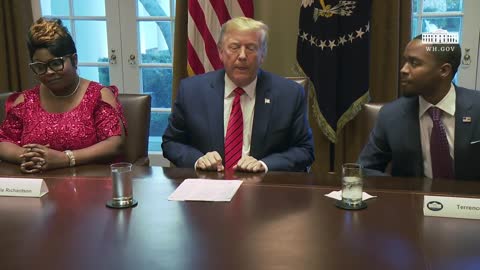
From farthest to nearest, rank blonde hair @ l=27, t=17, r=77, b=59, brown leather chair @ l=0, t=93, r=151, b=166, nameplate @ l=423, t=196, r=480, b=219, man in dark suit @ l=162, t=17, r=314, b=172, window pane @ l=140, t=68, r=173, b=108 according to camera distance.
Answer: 1. window pane @ l=140, t=68, r=173, b=108
2. brown leather chair @ l=0, t=93, r=151, b=166
3. man in dark suit @ l=162, t=17, r=314, b=172
4. blonde hair @ l=27, t=17, r=77, b=59
5. nameplate @ l=423, t=196, r=480, b=219

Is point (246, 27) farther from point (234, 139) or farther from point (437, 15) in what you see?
point (437, 15)

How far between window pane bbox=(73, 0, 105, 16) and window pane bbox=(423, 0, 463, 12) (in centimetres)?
225

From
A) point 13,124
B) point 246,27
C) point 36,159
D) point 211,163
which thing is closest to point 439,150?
point 211,163

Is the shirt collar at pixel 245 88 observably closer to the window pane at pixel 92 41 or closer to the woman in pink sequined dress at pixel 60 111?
the woman in pink sequined dress at pixel 60 111

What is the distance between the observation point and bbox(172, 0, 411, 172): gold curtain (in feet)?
9.93

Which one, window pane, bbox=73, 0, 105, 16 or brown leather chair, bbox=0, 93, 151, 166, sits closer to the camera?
brown leather chair, bbox=0, 93, 151, 166

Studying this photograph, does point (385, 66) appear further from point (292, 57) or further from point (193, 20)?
point (193, 20)

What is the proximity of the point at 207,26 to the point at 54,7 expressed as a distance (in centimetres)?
131

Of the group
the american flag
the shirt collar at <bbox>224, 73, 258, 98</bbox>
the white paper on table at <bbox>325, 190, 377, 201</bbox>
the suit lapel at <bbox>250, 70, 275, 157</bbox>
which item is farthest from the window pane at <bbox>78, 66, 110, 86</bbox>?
the white paper on table at <bbox>325, 190, 377, 201</bbox>

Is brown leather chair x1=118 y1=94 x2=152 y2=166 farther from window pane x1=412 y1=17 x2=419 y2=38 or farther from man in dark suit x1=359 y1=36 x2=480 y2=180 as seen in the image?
window pane x1=412 y1=17 x2=419 y2=38

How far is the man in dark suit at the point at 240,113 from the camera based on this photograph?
2.12m

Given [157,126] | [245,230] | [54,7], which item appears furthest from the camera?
[157,126]

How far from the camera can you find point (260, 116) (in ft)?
7.00

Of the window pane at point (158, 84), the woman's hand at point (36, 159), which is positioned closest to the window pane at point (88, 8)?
the window pane at point (158, 84)
